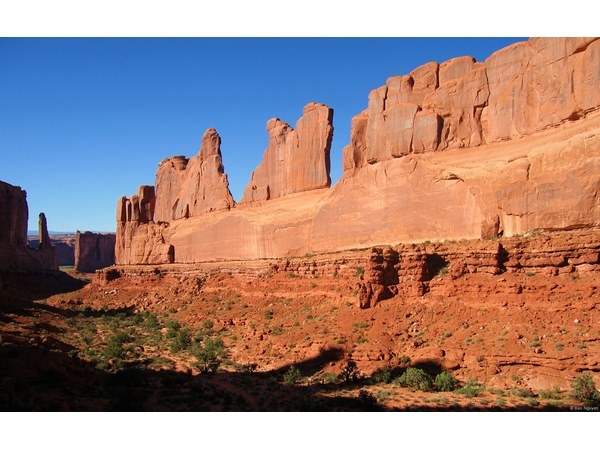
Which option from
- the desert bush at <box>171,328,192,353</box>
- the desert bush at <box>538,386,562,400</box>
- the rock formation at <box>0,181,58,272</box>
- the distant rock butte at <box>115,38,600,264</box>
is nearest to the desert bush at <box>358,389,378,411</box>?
the desert bush at <box>538,386,562,400</box>

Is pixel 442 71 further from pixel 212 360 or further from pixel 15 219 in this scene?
pixel 15 219

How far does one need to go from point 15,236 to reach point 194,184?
28.5 meters

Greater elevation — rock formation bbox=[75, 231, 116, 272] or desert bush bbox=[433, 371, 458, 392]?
rock formation bbox=[75, 231, 116, 272]

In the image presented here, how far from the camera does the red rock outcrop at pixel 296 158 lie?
117 feet

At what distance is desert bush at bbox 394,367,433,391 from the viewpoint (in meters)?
17.3

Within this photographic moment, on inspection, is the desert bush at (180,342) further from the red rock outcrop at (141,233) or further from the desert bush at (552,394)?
the red rock outcrop at (141,233)

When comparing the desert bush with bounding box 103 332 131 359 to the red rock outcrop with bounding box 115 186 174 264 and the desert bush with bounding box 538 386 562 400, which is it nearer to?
the desert bush with bounding box 538 386 562 400

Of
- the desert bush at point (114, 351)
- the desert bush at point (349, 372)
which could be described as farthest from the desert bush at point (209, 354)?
the desert bush at point (349, 372)

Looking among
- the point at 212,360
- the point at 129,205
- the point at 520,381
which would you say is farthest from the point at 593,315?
the point at 129,205

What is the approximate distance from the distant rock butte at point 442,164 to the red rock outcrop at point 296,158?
0.09m

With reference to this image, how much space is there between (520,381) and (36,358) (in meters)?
14.8

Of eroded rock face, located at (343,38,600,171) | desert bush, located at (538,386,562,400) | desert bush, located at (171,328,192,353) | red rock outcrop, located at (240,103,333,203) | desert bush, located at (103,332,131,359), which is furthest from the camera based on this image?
red rock outcrop, located at (240,103,333,203)

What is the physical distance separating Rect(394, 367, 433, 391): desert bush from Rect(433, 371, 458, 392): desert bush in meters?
0.24

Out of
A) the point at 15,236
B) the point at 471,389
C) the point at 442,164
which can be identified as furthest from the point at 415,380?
the point at 15,236
